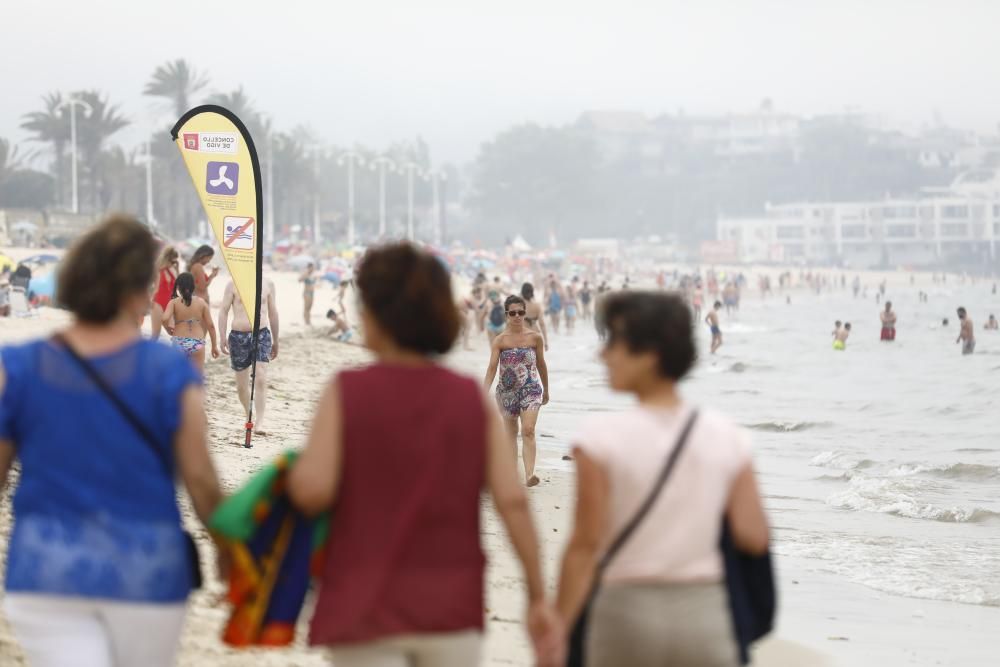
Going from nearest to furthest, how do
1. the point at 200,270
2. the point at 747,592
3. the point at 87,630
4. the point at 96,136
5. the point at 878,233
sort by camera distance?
the point at 87,630 < the point at 747,592 < the point at 200,270 < the point at 96,136 < the point at 878,233

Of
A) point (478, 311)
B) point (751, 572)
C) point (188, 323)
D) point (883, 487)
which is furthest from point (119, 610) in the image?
point (478, 311)

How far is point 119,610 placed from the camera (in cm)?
290

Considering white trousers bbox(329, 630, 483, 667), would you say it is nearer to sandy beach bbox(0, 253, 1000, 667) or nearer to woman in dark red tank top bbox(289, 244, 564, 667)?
woman in dark red tank top bbox(289, 244, 564, 667)

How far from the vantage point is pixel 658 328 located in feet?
9.84

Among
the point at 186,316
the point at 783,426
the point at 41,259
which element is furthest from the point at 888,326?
the point at 186,316

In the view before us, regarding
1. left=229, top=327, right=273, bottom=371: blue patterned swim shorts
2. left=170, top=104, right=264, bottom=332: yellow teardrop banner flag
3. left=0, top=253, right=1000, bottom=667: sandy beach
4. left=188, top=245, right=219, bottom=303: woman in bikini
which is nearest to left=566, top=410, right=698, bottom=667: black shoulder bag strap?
left=0, top=253, right=1000, bottom=667: sandy beach

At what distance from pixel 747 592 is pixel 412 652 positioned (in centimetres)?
68

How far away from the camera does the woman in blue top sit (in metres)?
2.89

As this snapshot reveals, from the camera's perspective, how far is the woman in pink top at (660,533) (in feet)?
9.50

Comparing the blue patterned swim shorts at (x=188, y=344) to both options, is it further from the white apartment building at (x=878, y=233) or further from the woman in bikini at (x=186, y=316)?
the white apartment building at (x=878, y=233)

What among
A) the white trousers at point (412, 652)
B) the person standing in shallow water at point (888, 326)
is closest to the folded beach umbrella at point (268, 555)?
the white trousers at point (412, 652)

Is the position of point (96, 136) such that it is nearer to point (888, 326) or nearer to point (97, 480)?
point (888, 326)

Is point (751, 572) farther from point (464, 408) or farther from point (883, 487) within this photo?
point (883, 487)

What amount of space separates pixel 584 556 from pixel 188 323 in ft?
24.5
